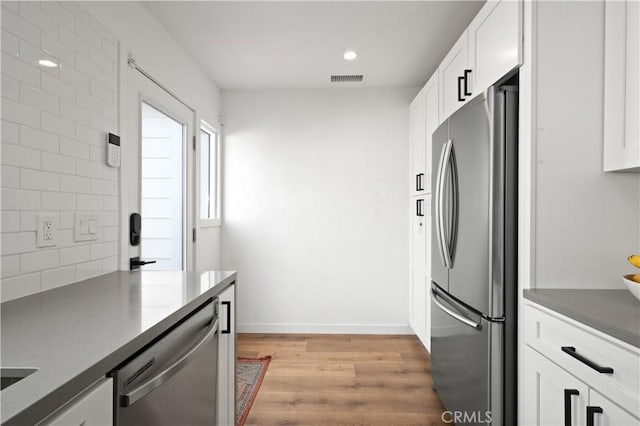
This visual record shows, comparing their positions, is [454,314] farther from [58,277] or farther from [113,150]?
[113,150]

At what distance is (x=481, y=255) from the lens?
5.34 ft

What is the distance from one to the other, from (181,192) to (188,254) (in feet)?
1.62

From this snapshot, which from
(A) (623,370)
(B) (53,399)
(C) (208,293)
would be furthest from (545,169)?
(B) (53,399)

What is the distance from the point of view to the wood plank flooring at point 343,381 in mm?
2156

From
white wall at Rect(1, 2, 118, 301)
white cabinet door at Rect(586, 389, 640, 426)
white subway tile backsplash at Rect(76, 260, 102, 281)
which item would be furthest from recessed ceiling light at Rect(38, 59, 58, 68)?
white cabinet door at Rect(586, 389, 640, 426)

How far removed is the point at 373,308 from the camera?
3662 millimetres

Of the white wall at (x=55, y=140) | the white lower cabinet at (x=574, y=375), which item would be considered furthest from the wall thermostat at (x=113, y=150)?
the white lower cabinet at (x=574, y=375)

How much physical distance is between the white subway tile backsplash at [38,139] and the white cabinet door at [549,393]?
2008 mm

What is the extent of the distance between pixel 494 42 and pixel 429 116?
1.17m

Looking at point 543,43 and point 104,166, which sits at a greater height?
point 543,43

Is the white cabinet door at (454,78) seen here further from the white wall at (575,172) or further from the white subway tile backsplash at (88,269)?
the white subway tile backsplash at (88,269)

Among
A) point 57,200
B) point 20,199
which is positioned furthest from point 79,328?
point 57,200

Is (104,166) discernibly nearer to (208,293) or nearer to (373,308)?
(208,293)

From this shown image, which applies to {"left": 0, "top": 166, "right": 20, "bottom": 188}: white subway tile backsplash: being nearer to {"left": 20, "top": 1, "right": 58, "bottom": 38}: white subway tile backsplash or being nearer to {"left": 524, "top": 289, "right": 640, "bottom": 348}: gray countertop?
{"left": 20, "top": 1, "right": 58, "bottom": 38}: white subway tile backsplash
